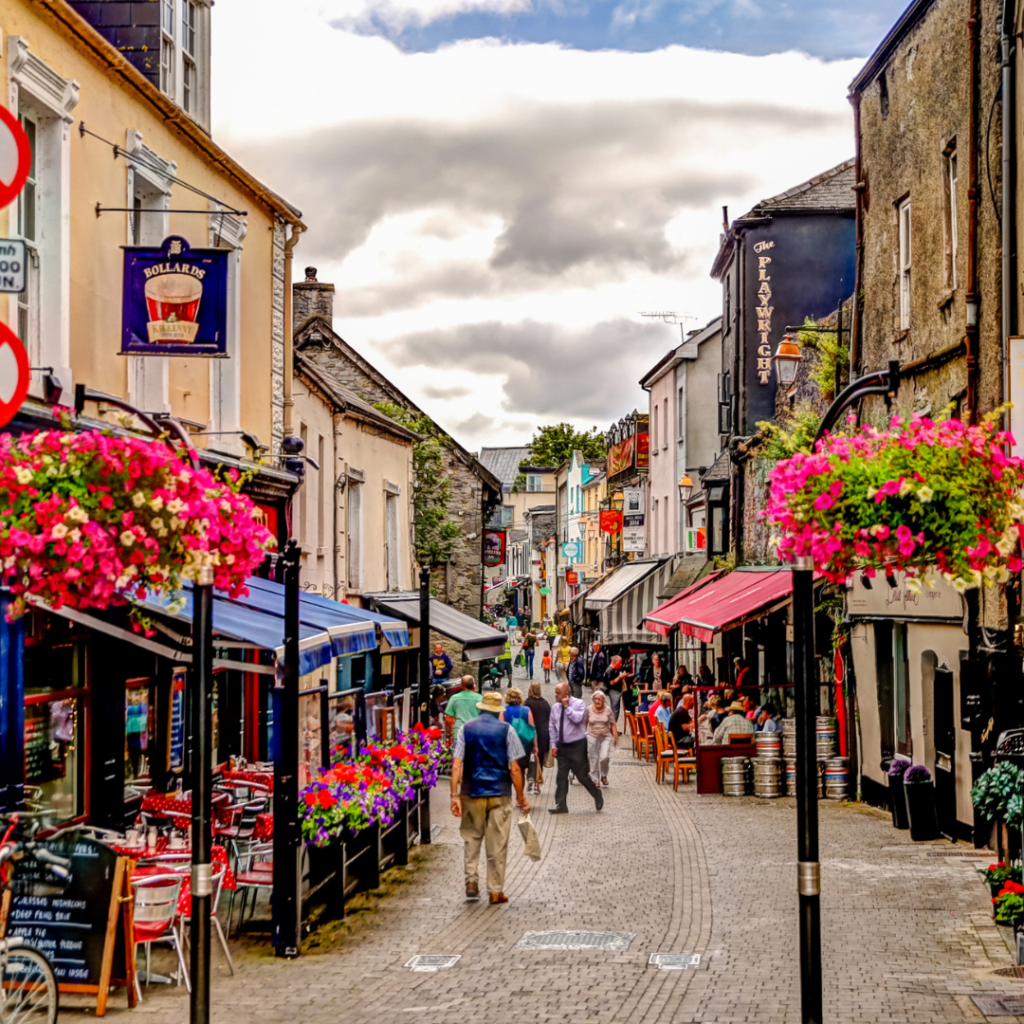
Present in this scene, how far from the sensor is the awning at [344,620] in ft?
39.7

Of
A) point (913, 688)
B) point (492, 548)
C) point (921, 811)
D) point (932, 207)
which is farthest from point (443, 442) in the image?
point (921, 811)

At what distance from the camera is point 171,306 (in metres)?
12.3

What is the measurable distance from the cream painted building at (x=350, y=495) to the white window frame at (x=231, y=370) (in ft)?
13.5

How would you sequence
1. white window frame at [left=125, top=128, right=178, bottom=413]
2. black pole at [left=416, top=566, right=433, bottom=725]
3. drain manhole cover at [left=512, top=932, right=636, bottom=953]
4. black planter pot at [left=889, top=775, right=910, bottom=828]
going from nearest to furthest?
drain manhole cover at [left=512, top=932, right=636, bottom=953], white window frame at [left=125, top=128, right=178, bottom=413], black pole at [left=416, top=566, right=433, bottom=725], black planter pot at [left=889, top=775, right=910, bottom=828]

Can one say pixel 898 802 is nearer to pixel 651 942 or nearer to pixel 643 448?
pixel 651 942

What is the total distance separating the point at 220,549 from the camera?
750 cm

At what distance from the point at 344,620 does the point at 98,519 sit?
6116 millimetres

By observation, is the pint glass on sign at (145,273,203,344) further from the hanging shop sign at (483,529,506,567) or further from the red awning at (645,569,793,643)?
the hanging shop sign at (483,529,506,567)

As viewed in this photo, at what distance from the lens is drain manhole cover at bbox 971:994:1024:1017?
7.97m

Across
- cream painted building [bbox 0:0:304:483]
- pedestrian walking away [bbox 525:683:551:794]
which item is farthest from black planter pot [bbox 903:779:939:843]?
cream painted building [bbox 0:0:304:483]

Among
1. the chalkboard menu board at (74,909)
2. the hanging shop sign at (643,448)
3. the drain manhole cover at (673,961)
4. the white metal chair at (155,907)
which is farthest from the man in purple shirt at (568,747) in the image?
the hanging shop sign at (643,448)

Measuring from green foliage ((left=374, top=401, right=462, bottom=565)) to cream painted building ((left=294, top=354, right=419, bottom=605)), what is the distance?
4.72 metres

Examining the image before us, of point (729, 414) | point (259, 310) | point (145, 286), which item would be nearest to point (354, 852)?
point (145, 286)

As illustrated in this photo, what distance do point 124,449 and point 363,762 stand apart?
600 cm
